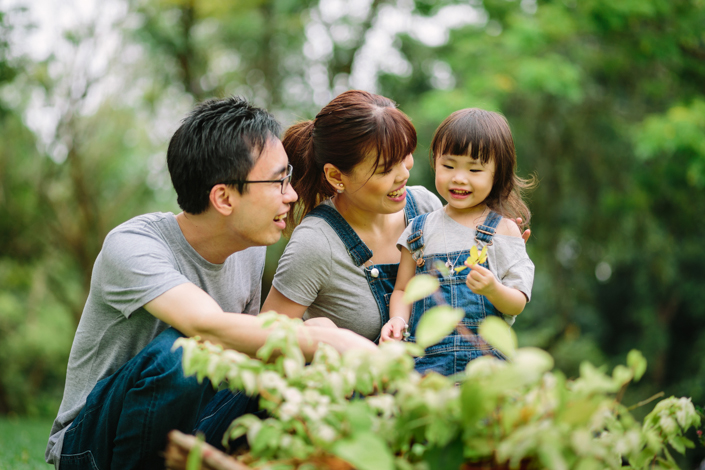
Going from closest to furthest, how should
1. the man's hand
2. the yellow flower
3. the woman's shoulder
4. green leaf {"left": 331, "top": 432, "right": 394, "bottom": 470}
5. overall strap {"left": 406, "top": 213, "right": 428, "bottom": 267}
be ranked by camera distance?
1. green leaf {"left": 331, "top": 432, "right": 394, "bottom": 470}
2. the man's hand
3. the yellow flower
4. overall strap {"left": 406, "top": 213, "right": 428, "bottom": 267}
5. the woman's shoulder

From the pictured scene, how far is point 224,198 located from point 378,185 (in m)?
0.62

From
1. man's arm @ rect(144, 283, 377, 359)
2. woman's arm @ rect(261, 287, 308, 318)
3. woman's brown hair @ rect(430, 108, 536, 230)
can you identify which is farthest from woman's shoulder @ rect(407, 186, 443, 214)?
man's arm @ rect(144, 283, 377, 359)

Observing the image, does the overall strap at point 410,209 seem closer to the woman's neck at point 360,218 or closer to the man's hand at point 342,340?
the woman's neck at point 360,218

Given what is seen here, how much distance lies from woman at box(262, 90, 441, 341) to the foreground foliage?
1015mm

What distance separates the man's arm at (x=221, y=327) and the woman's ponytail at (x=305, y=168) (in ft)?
3.12

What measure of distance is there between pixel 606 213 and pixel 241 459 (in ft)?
29.3

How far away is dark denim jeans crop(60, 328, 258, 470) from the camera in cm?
187

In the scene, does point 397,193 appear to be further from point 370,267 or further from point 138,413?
point 138,413

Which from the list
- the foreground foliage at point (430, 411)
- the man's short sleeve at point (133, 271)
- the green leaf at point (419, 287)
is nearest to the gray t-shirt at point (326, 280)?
the man's short sleeve at point (133, 271)

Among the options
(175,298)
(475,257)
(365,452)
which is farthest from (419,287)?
(175,298)

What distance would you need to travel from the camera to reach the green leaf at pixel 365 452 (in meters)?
1.06

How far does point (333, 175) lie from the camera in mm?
2566

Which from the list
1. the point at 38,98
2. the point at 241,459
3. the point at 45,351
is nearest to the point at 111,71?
the point at 38,98

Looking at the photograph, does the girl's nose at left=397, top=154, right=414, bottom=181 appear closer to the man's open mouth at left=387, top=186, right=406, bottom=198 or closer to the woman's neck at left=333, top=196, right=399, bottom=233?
the man's open mouth at left=387, top=186, right=406, bottom=198
